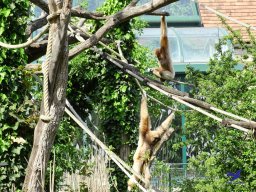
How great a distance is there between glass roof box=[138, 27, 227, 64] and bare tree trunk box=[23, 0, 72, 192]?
9.34m

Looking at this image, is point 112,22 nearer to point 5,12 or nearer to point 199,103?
point 199,103

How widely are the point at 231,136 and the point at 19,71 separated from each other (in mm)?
3334

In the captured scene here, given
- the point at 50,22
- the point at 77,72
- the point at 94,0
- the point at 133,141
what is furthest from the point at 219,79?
the point at 94,0

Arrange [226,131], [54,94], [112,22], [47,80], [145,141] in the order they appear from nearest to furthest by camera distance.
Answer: [47,80], [54,94], [112,22], [145,141], [226,131]

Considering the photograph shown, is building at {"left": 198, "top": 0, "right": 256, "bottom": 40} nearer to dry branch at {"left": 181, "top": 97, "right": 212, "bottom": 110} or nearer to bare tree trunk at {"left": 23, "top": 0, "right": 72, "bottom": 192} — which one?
dry branch at {"left": 181, "top": 97, "right": 212, "bottom": 110}

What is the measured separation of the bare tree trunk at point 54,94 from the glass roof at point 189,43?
30.6 ft

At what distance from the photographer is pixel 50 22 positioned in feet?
17.9

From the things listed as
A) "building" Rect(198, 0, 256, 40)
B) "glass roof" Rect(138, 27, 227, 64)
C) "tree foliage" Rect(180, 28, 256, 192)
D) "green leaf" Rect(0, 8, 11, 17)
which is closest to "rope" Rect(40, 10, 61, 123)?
"green leaf" Rect(0, 8, 11, 17)

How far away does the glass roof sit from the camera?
15.1 metres

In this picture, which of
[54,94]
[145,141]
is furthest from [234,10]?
[54,94]

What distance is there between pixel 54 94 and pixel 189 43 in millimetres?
9821

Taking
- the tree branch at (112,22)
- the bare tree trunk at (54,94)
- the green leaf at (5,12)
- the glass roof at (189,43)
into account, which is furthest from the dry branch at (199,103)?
the glass roof at (189,43)

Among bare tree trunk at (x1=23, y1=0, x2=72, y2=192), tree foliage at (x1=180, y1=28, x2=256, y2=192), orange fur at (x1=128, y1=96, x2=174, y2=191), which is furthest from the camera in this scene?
tree foliage at (x1=180, y1=28, x2=256, y2=192)

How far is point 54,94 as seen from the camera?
5664 mm
